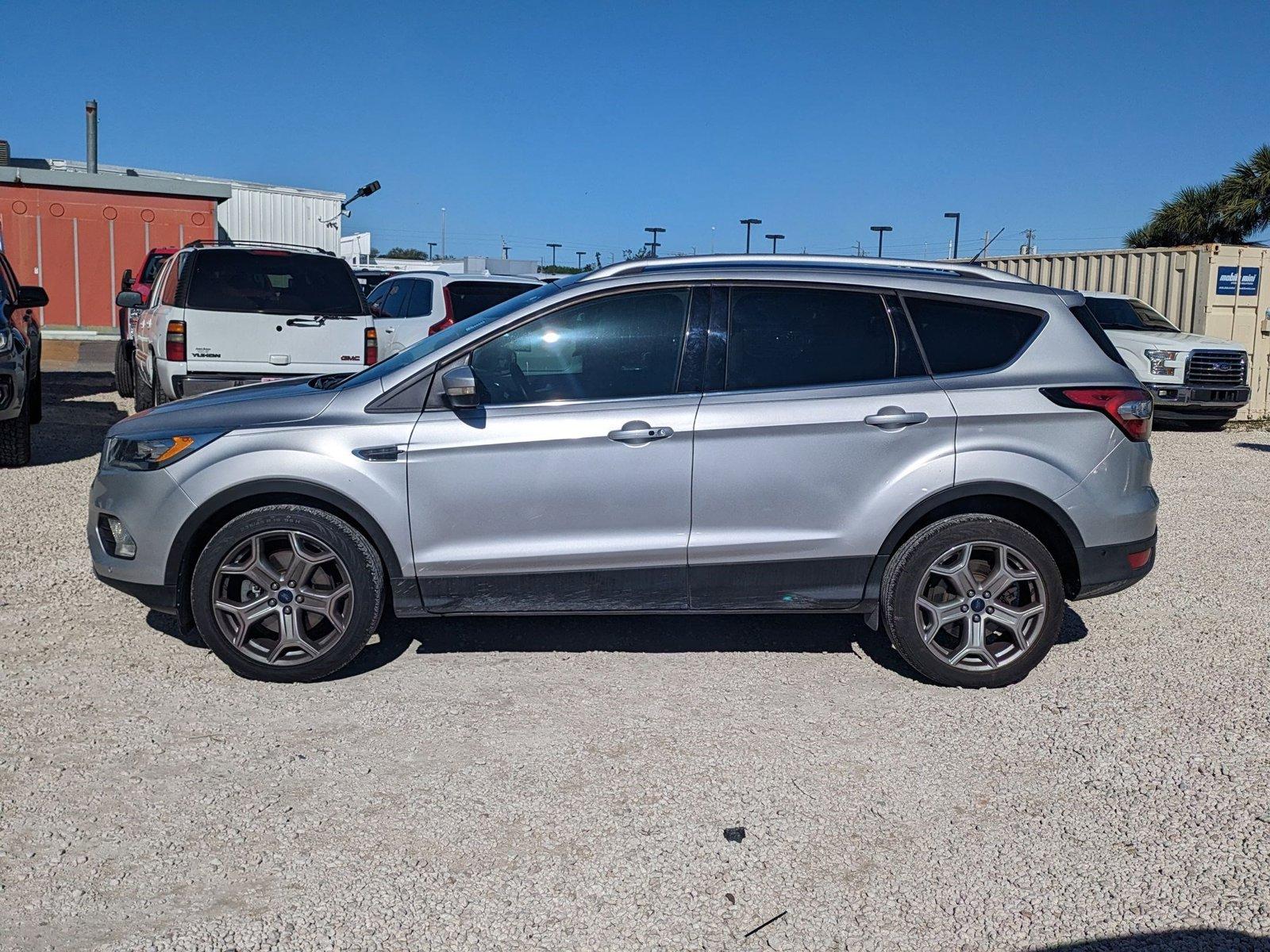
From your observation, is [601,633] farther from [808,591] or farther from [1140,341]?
[1140,341]

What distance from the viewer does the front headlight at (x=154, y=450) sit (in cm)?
493

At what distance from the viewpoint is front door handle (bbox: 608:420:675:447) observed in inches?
192

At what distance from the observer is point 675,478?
4910mm

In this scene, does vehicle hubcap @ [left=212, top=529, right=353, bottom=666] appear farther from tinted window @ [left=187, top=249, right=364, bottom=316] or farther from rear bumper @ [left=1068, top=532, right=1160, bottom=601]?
tinted window @ [left=187, top=249, right=364, bottom=316]

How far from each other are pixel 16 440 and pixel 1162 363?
13.6 metres

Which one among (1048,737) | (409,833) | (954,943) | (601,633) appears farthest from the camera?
(601,633)

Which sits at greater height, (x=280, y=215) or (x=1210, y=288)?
(x=280, y=215)

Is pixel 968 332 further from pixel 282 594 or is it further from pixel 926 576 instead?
pixel 282 594

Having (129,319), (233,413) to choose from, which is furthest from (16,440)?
(233,413)

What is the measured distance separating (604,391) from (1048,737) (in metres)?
2.26

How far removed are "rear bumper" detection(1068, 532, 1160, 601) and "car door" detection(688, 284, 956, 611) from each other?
72cm

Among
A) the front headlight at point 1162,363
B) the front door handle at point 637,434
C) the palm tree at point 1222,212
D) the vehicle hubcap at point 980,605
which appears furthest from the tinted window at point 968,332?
the palm tree at point 1222,212

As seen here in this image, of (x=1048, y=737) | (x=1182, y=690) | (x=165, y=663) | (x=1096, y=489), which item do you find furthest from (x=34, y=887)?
(x=1182, y=690)

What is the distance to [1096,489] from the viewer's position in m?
5.05
